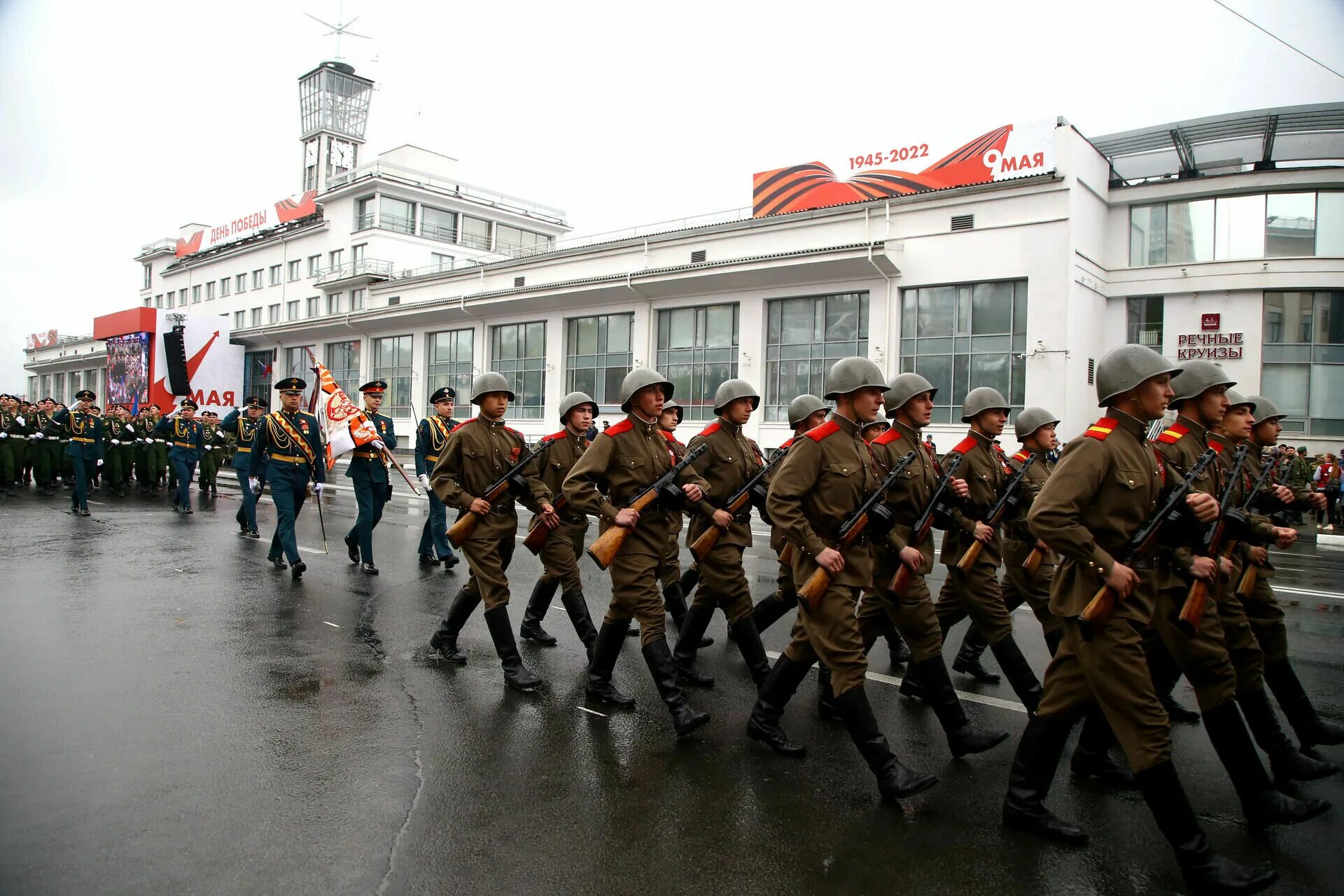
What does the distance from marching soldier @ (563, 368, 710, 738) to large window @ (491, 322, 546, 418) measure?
30.6 meters

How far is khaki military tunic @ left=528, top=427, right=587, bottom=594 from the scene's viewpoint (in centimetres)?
632

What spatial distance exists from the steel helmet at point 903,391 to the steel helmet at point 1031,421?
4.85 feet

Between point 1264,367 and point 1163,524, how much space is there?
26758 millimetres

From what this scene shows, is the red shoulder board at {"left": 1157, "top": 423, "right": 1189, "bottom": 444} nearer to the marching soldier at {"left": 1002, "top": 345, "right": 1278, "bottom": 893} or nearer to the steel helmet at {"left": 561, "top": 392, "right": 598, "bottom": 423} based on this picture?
the marching soldier at {"left": 1002, "top": 345, "right": 1278, "bottom": 893}

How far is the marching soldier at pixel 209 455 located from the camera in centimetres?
1808

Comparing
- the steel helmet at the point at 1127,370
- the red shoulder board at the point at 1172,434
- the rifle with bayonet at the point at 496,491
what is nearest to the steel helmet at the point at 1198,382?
the red shoulder board at the point at 1172,434

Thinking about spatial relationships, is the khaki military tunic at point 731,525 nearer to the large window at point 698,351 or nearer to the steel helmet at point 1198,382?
the steel helmet at point 1198,382

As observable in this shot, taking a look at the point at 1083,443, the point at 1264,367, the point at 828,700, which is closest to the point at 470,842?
the point at 828,700

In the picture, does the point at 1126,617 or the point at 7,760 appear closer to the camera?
the point at 1126,617

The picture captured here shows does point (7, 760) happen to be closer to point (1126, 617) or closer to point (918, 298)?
point (1126, 617)

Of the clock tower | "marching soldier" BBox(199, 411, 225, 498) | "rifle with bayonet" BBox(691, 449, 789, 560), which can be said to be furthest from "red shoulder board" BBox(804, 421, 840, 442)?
the clock tower

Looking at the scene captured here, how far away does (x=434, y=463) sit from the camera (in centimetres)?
1011

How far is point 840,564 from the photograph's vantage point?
163 inches

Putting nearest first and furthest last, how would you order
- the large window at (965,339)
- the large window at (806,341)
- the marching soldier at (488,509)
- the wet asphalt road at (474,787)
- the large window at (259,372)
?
the wet asphalt road at (474,787)
the marching soldier at (488,509)
the large window at (965,339)
the large window at (806,341)
the large window at (259,372)
